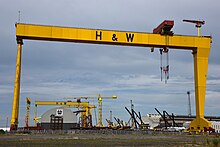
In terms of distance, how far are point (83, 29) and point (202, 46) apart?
11067 mm

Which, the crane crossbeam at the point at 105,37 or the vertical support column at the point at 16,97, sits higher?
the crane crossbeam at the point at 105,37

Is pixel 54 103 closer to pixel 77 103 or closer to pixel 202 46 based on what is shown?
pixel 77 103

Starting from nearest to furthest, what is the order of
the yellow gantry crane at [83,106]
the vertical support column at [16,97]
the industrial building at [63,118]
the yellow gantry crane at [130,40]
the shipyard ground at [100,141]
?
the shipyard ground at [100,141] → the vertical support column at [16,97] → the yellow gantry crane at [130,40] → the industrial building at [63,118] → the yellow gantry crane at [83,106]

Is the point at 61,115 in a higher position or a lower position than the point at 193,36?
lower

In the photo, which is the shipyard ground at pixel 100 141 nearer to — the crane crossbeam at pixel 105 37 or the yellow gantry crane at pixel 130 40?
the yellow gantry crane at pixel 130 40

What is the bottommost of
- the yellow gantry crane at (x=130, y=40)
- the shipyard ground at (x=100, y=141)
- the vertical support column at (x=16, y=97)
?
the shipyard ground at (x=100, y=141)

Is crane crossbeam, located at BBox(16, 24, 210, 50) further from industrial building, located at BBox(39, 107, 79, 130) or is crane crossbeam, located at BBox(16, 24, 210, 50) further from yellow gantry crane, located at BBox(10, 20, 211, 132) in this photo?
industrial building, located at BBox(39, 107, 79, 130)

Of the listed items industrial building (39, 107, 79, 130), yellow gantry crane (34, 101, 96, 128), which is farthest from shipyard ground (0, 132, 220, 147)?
yellow gantry crane (34, 101, 96, 128)

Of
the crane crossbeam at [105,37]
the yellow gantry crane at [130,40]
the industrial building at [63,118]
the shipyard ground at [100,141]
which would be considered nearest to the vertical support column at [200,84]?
the yellow gantry crane at [130,40]

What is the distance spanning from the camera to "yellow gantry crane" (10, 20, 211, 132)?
25844mm

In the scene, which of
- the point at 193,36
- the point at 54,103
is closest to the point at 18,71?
the point at 193,36

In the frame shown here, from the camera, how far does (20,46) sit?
85.7ft

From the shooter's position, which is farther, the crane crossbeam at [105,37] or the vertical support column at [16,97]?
the crane crossbeam at [105,37]

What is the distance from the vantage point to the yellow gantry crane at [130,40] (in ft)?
84.8
